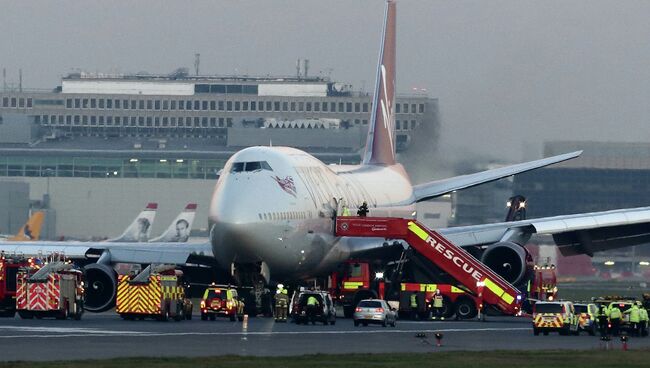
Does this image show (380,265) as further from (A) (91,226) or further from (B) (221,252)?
(A) (91,226)

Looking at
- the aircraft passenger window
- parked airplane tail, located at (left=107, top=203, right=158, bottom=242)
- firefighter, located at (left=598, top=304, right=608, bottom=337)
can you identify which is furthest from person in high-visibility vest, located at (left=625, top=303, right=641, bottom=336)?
parked airplane tail, located at (left=107, top=203, right=158, bottom=242)

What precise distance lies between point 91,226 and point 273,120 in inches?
1328

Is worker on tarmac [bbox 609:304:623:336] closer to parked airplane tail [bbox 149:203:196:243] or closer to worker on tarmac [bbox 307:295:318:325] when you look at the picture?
worker on tarmac [bbox 307:295:318:325]

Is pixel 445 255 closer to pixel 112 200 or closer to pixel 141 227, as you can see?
pixel 141 227

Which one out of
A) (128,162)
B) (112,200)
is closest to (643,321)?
(112,200)

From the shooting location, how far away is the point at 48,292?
6069cm

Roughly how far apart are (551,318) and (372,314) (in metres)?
6.54

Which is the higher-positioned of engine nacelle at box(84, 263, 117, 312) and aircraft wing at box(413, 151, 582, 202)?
aircraft wing at box(413, 151, 582, 202)

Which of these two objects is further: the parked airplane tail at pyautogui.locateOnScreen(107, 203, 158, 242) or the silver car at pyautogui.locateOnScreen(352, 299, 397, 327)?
the parked airplane tail at pyautogui.locateOnScreen(107, 203, 158, 242)

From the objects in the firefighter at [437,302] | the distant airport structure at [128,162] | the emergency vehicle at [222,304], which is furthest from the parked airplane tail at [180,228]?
the emergency vehicle at [222,304]

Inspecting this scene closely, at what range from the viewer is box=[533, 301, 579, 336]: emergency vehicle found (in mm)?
58344

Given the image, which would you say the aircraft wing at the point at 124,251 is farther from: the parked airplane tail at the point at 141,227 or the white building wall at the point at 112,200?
the white building wall at the point at 112,200

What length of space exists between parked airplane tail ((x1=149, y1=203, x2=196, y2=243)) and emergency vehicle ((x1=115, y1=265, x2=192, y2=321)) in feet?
235

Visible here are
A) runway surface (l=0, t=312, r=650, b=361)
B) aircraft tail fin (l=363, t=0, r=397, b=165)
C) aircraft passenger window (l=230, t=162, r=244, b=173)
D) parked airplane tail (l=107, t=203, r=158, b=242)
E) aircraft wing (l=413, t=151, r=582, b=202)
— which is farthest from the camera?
parked airplane tail (l=107, t=203, r=158, b=242)
